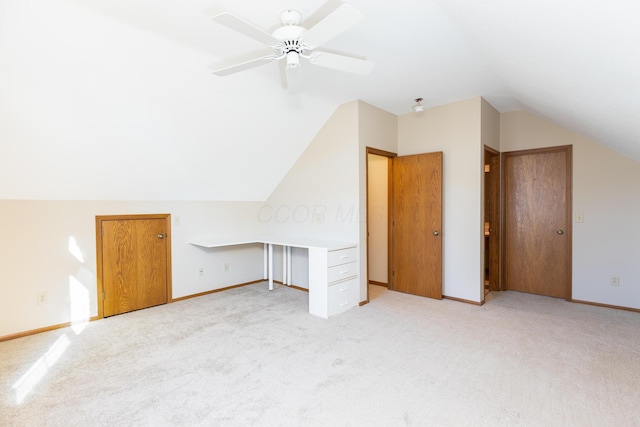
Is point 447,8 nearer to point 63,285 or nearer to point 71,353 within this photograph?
point 71,353

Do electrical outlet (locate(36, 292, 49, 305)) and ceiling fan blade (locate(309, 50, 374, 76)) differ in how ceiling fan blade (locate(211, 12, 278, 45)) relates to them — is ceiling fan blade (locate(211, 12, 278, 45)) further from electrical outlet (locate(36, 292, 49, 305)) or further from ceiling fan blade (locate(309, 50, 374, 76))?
electrical outlet (locate(36, 292, 49, 305))

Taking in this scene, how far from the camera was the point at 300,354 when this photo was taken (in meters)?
2.65

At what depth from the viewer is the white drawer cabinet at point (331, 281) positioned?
3.49 meters

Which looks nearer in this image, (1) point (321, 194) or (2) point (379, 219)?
(1) point (321, 194)

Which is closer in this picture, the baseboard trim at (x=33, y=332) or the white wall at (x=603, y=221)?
the baseboard trim at (x=33, y=332)

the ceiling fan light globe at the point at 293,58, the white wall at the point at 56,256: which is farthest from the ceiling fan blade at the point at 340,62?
the white wall at the point at 56,256

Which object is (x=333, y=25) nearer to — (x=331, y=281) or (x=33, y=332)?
(x=331, y=281)

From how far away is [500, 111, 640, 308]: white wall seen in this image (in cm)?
358

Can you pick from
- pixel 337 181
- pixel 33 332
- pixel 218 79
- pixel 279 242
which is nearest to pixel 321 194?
pixel 337 181

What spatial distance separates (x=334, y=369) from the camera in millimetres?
2408

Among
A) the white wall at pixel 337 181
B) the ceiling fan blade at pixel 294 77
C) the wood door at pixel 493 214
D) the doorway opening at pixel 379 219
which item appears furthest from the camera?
the doorway opening at pixel 379 219

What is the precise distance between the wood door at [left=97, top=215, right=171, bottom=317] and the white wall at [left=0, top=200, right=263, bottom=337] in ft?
0.31

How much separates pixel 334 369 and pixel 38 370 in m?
2.30

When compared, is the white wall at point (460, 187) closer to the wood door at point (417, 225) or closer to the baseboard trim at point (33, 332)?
the wood door at point (417, 225)
